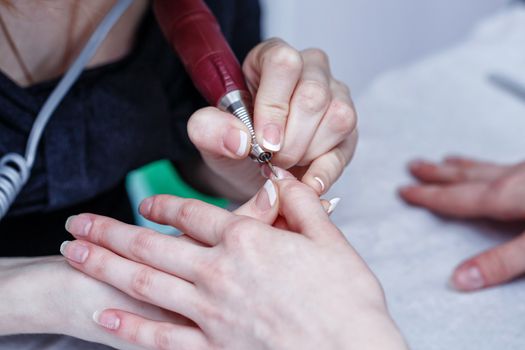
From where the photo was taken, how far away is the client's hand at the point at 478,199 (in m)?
0.71

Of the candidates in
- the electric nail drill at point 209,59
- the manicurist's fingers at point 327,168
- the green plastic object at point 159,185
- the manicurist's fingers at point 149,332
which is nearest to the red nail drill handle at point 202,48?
the electric nail drill at point 209,59

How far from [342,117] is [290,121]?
59 millimetres

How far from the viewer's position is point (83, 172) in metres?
0.71

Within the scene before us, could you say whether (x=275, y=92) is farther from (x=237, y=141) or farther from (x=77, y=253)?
(x=77, y=253)

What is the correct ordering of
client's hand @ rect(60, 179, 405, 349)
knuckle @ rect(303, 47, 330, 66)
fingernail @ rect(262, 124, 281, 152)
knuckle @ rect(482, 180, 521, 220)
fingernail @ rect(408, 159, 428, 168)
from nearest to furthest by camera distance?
client's hand @ rect(60, 179, 405, 349)
fingernail @ rect(262, 124, 281, 152)
knuckle @ rect(303, 47, 330, 66)
knuckle @ rect(482, 180, 521, 220)
fingernail @ rect(408, 159, 428, 168)

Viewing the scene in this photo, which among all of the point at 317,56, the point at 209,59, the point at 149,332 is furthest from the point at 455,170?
the point at 149,332

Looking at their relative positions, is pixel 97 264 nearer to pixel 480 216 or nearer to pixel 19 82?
pixel 19 82

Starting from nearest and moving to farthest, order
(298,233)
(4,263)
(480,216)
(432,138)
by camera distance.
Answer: (298,233)
(4,263)
(480,216)
(432,138)

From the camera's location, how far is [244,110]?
57cm

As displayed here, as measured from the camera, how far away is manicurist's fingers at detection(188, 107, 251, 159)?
0.54m

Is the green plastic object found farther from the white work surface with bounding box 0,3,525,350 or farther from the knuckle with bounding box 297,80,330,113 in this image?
the knuckle with bounding box 297,80,330,113

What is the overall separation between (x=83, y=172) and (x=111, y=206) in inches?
3.9

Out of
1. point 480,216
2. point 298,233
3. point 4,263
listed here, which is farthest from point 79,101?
point 480,216

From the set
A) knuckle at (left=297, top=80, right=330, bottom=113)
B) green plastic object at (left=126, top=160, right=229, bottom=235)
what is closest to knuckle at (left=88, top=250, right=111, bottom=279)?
knuckle at (left=297, top=80, right=330, bottom=113)
